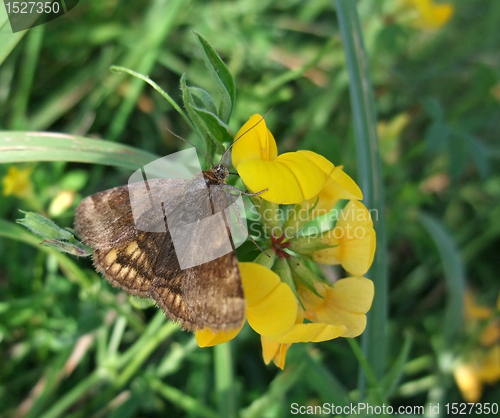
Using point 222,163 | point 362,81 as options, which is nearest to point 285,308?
point 222,163

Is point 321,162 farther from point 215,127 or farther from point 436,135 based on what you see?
point 436,135

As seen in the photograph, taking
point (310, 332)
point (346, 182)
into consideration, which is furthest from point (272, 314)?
point (346, 182)

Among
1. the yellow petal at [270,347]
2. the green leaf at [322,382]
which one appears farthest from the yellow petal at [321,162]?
the green leaf at [322,382]

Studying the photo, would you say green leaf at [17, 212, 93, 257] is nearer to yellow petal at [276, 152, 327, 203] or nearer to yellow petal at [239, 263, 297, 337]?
yellow petal at [239, 263, 297, 337]

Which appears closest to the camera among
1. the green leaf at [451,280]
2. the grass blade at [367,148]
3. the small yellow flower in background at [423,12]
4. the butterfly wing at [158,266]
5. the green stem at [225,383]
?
the butterfly wing at [158,266]

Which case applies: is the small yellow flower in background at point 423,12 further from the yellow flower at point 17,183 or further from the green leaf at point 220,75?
the yellow flower at point 17,183
